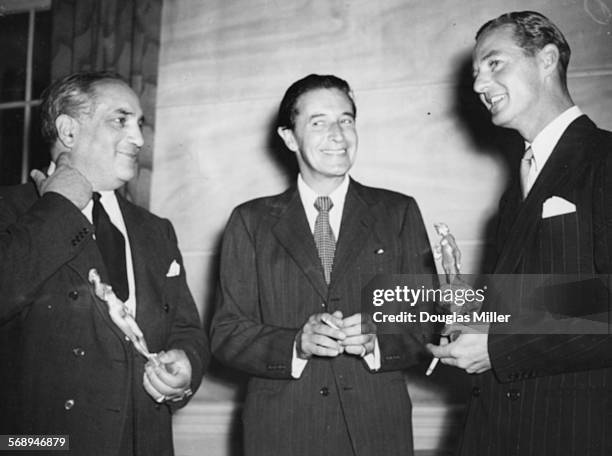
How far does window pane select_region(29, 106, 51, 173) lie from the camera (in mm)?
4074

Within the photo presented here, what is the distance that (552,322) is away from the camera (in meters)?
1.79

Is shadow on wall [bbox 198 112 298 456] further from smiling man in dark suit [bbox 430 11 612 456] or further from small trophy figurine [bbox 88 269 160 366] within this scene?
smiling man in dark suit [bbox 430 11 612 456]

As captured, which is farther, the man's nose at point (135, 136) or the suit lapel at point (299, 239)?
the man's nose at point (135, 136)

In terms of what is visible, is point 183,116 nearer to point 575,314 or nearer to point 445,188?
point 445,188

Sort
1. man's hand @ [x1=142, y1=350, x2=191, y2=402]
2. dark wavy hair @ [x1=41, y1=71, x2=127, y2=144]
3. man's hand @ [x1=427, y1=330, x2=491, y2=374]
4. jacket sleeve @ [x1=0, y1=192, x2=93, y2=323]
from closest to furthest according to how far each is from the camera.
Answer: man's hand @ [x1=427, y1=330, x2=491, y2=374]
jacket sleeve @ [x1=0, y1=192, x2=93, y2=323]
man's hand @ [x1=142, y1=350, x2=191, y2=402]
dark wavy hair @ [x1=41, y1=71, x2=127, y2=144]

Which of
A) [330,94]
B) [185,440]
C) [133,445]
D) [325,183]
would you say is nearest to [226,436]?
[185,440]

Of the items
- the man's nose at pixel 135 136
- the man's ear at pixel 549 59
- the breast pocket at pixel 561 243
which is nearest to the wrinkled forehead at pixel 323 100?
the man's nose at pixel 135 136

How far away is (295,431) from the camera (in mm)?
2227

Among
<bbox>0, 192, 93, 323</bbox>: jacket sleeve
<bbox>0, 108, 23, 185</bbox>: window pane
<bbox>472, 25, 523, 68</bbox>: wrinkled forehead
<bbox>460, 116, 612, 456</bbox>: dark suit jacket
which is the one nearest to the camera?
<bbox>460, 116, 612, 456</bbox>: dark suit jacket

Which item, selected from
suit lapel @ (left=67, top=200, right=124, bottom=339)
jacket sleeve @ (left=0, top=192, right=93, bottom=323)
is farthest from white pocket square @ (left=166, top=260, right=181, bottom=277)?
jacket sleeve @ (left=0, top=192, right=93, bottom=323)

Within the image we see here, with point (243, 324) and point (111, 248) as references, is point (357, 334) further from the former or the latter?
point (111, 248)

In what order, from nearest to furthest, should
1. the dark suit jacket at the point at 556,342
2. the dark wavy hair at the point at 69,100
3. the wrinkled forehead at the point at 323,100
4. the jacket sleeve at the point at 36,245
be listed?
the dark suit jacket at the point at 556,342 < the jacket sleeve at the point at 36,245 < the dark wavy hair at the point at 69,100 < the wrinkled forehead at the point at 323,100

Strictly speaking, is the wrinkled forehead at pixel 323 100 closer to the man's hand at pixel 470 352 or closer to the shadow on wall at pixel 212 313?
the man's hand at pixel 470 352

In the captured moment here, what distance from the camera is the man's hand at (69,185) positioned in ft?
7.10
